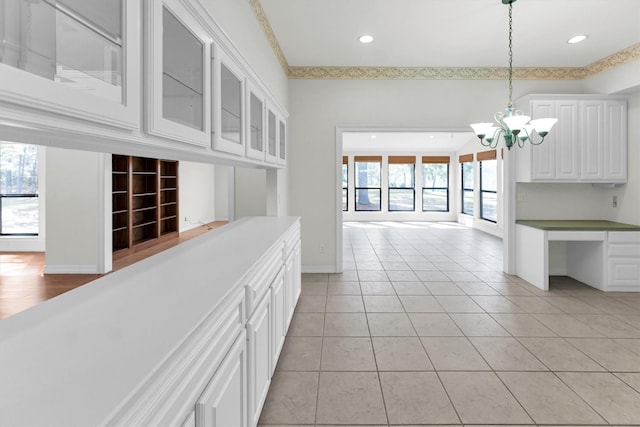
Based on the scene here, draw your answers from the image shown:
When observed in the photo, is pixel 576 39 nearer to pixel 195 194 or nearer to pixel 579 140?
pixel 579 140

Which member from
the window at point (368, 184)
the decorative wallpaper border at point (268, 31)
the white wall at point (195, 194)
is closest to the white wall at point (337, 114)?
the decorative wallpaper border at point (268, 31)

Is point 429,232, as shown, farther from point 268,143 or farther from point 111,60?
point 111,60

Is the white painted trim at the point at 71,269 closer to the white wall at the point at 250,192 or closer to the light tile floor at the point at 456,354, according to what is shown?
the white wall at the point at 250,192

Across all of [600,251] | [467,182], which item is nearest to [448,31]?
[600,251]

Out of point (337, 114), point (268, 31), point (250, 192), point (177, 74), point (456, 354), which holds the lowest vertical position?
point (456, 354)

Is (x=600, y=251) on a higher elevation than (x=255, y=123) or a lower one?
lower

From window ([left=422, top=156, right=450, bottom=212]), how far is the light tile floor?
8.10 metres

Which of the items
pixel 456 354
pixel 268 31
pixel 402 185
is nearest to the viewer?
pixel 456 354

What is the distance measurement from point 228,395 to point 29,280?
16.3 feet

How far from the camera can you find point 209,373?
1.22 meters

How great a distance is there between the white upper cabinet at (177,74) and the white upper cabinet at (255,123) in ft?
2.86

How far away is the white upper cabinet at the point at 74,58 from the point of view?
2.63 feet

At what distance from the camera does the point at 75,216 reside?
534 cm

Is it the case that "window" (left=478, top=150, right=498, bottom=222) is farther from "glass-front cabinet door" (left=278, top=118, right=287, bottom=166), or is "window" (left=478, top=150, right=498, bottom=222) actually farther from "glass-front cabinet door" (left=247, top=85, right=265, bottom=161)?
"glass-front cabinet door" (left=247, top=85, right=265, bottom=161)
